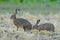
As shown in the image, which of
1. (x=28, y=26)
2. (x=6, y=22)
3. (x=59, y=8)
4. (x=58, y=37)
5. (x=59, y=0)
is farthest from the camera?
(x=59, y=0)

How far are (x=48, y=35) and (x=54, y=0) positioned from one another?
8.46 meters

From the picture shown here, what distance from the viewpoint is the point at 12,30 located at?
24.5 ft

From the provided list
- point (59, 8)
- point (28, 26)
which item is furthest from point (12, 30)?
point (59, 8)

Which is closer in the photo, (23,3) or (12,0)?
(23,3)

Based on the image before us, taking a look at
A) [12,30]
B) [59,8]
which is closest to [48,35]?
[12,30]

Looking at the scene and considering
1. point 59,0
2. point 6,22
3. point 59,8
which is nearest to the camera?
point 6,22

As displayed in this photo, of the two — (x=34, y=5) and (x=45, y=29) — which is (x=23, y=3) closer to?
(x=34, y=5)

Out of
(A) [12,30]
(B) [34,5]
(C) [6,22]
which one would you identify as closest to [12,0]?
(B) [34,5]

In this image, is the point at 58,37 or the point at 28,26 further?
the point at 28,26

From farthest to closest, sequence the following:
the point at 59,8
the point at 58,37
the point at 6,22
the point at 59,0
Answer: the point at 59,0, the point at 59,8, the point at 6,22, the point at 58,37

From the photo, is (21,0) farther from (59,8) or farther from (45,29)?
(45,29)

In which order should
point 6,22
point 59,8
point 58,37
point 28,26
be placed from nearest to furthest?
point 58,37, point 28,26, point 6,22, point 59,8

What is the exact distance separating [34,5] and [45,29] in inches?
263

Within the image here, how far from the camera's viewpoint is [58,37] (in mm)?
6723
